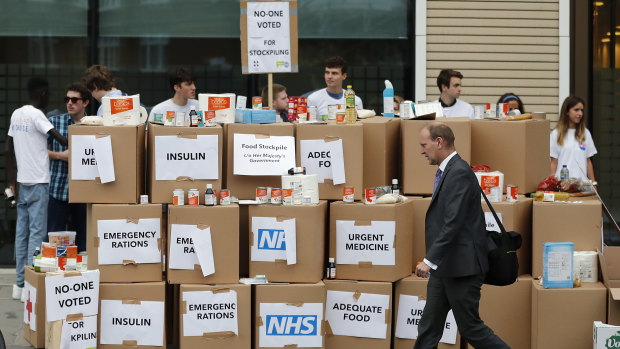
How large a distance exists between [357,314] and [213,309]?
1.16m

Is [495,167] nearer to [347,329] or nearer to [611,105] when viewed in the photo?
[347,329]

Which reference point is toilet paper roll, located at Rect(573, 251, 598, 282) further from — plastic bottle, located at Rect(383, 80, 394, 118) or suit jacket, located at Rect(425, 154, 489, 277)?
plastic bottle, located at Rect(383, 80, 394, 118)

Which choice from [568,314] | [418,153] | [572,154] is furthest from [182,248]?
[572,154]

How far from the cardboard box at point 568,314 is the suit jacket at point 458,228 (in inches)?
45.4

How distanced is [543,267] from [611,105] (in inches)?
171

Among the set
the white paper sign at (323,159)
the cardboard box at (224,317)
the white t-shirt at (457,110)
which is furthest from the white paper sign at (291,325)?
the white t-shirt at (457,110)

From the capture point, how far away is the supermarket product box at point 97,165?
25.9ft

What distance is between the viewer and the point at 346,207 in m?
7.96

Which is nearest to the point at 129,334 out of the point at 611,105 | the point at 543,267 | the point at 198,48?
the point at 543,267

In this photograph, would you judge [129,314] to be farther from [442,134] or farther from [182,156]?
[442,134]

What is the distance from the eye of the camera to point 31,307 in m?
8.39

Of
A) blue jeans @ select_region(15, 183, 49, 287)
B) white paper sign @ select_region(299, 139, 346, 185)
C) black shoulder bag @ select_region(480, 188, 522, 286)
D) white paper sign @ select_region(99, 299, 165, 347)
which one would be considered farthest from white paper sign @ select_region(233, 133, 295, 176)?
blue jeans @ select_region(15, 183, 49, 287)

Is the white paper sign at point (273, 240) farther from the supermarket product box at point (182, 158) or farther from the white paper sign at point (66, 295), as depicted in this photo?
the white paper sign at point (66, 295)

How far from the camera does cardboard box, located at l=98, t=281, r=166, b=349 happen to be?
26.0 ft
